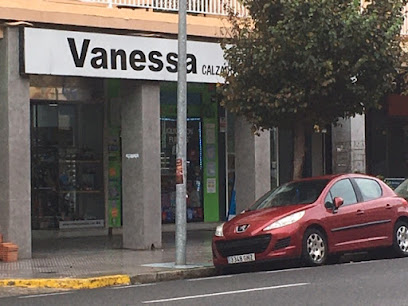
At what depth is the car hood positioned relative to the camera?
14.4 m

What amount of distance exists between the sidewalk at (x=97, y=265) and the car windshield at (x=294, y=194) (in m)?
1.49

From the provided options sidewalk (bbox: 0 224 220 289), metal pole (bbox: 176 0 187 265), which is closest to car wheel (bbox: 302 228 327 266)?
sidewalk (bbox: 0 224 220 289)

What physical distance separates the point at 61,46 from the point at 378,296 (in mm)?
9137

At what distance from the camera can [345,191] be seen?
15477 mm

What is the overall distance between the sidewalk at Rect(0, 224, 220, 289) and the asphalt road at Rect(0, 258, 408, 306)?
596mm

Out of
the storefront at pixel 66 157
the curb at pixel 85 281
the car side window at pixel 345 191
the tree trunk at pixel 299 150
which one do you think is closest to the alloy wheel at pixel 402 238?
the car side window at pixel 345 191

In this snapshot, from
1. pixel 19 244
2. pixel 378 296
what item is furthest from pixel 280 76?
pixel 378 296

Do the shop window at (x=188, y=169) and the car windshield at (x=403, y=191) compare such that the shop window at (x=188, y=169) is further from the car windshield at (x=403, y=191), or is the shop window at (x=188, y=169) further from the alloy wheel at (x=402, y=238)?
the alloy wheel at (x=402, y=238)

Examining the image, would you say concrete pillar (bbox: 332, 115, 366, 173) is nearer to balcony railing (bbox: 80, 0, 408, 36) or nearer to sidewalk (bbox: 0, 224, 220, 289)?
balcony railing (bbox: 80, 0, 408, 36)

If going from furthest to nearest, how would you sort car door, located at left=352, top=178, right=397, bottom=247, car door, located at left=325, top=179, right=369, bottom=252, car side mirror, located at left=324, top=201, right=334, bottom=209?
car door, located at left=352, top=178, right=397, bottom=247
car side mirror, located at left=324, top=201, right=334, bottom=209
car door, located at left=325, top=179, right=369, bottom=252

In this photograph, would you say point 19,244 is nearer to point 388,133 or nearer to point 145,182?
point 145,182

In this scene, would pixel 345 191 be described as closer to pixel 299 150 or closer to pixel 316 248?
pixel 316 248

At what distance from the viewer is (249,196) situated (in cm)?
2084

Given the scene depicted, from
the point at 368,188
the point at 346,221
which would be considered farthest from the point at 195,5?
the point at 346,221
